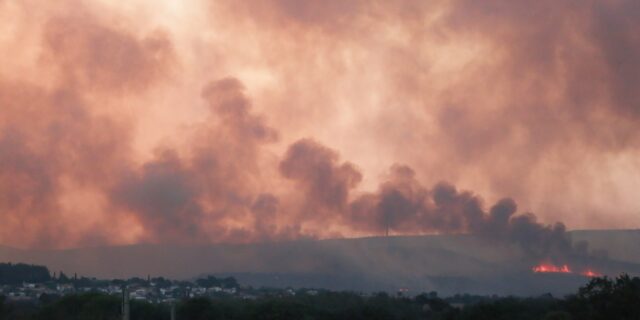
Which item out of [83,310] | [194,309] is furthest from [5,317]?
[194,309]

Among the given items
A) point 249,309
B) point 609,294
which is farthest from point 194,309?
point 609,294

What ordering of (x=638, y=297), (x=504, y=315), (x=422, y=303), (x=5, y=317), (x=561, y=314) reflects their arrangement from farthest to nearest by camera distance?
(x=422, y=303) → (x=5, y=317) → (x=504, y=315) → (x=561, y=314) → (x=638, y=297)

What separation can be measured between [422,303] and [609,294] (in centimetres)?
8563

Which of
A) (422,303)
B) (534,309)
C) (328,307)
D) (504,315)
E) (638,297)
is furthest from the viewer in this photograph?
(422,303)

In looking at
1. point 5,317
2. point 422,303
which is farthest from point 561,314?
point 422,303

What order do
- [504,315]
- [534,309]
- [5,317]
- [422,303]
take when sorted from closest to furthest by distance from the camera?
[504,315] → [5,317] → [534,309] → [422,303]

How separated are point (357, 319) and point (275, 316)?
9.45m

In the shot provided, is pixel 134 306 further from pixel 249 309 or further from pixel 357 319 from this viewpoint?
pixel 357 319

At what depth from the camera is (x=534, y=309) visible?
108 meters

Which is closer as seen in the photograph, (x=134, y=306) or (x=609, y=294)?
(x=609, y=294)

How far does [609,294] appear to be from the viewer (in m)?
63.3

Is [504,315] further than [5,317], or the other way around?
[5,317]

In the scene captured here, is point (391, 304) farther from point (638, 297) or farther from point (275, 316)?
point (638, 297)

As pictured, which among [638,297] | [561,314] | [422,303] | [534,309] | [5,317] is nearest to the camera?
[638,297]
